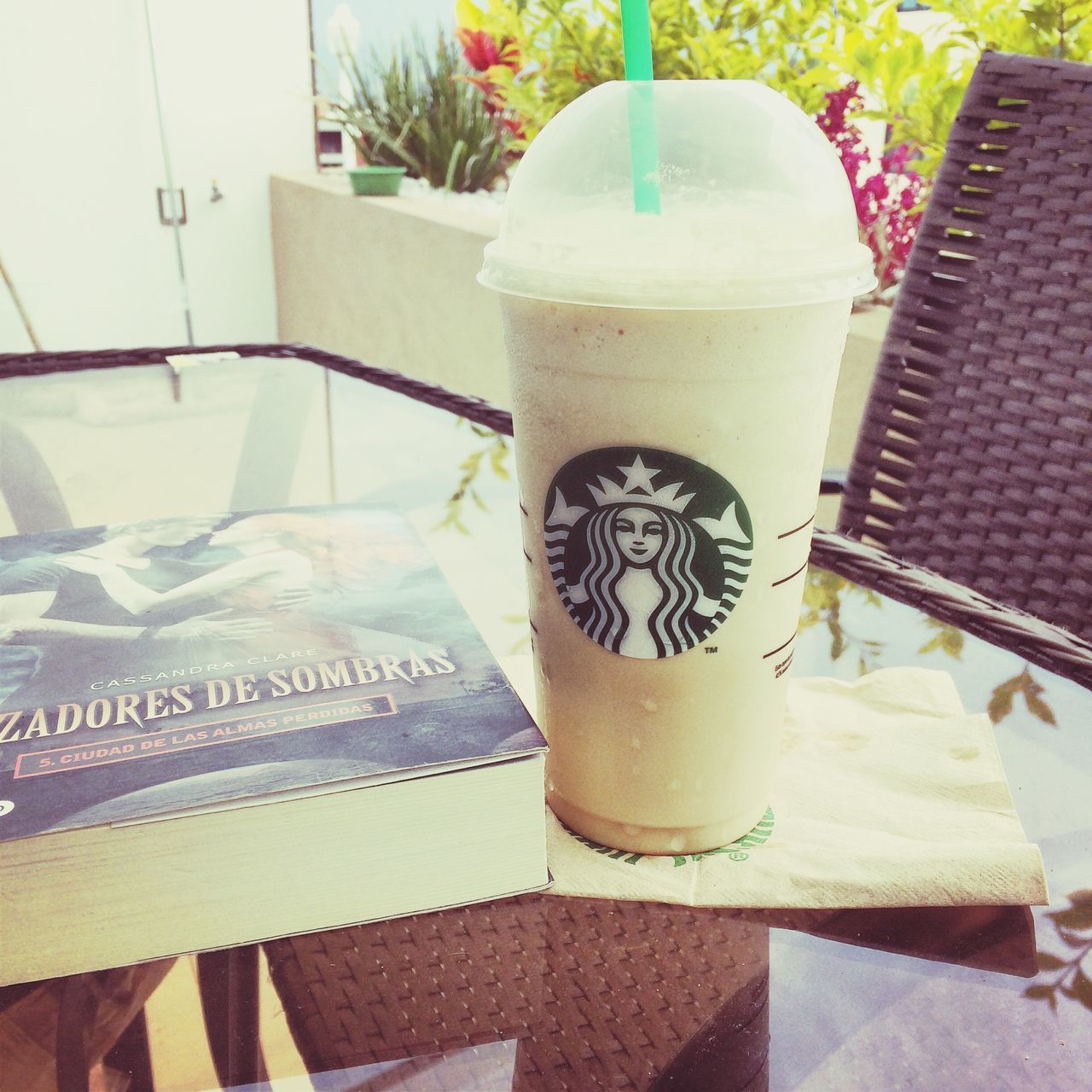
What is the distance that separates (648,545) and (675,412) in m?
0.06

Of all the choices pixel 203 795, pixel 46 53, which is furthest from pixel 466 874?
pixel 46 53

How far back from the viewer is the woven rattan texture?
37cm

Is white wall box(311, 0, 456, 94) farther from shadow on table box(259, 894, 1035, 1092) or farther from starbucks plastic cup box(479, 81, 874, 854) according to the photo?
shadow on table box(259, 894, 1035, 1092)

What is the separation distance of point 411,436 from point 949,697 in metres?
0.69

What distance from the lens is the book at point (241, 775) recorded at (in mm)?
351

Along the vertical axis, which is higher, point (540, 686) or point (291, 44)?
point (291, 44)

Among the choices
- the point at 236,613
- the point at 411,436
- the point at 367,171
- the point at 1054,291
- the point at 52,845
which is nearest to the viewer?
the point at 52,845

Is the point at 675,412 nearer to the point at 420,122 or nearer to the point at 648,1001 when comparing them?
the point at 648,1001

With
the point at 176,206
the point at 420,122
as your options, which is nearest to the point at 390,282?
the point at 420,122

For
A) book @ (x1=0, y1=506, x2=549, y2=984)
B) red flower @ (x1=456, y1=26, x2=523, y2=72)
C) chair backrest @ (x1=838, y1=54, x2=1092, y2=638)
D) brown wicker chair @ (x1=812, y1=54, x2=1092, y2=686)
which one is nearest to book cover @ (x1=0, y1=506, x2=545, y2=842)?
book @ (x1=0, y1=506, x2=549, y2=984)

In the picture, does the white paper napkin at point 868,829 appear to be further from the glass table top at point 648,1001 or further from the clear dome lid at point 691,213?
the clear dome lid at point 691,213

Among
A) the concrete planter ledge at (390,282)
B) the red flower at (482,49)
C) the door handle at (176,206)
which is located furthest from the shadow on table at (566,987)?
the door handle at (176,206)

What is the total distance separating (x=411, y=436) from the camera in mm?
1115

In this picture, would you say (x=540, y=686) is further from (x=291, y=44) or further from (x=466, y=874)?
(x=291, y=44)
